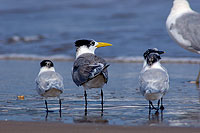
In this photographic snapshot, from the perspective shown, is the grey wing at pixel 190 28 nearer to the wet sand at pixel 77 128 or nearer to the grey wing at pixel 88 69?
the grey wing at pixel 88 69

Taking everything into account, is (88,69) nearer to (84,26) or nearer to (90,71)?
(90,71)

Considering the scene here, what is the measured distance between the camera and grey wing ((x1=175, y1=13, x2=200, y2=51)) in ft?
28.4

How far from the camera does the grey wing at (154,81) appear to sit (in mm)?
5391

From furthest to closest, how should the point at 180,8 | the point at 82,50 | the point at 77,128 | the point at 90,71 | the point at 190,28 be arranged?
the point at 180,8, the point at 190,28, the point at 82,50, the point at 90,71, the point at 77,128

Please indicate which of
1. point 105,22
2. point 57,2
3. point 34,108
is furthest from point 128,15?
point 34,108

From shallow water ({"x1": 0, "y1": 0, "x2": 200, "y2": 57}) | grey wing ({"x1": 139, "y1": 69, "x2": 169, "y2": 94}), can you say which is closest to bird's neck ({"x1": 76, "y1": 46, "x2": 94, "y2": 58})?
grey wing ({"x1": 139, "y1": 69, "x2": 169, "y2": 94})

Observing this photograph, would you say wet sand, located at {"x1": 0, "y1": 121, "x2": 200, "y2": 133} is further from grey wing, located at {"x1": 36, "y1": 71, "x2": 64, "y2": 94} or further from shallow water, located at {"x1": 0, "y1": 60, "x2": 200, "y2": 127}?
grey wing, located at {"x1": 36, "y1": 71, "x2": 64, "y2": 94}

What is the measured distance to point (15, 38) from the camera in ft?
45.7

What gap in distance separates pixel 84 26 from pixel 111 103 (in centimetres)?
936

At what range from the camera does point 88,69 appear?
232 inches

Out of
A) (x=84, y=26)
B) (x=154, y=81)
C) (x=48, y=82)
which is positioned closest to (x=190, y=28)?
(x=154, y=81)

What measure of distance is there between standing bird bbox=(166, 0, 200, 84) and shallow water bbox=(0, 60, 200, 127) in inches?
23.8

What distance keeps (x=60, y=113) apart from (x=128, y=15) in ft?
38.8

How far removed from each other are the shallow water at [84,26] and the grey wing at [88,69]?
5.12 metres
